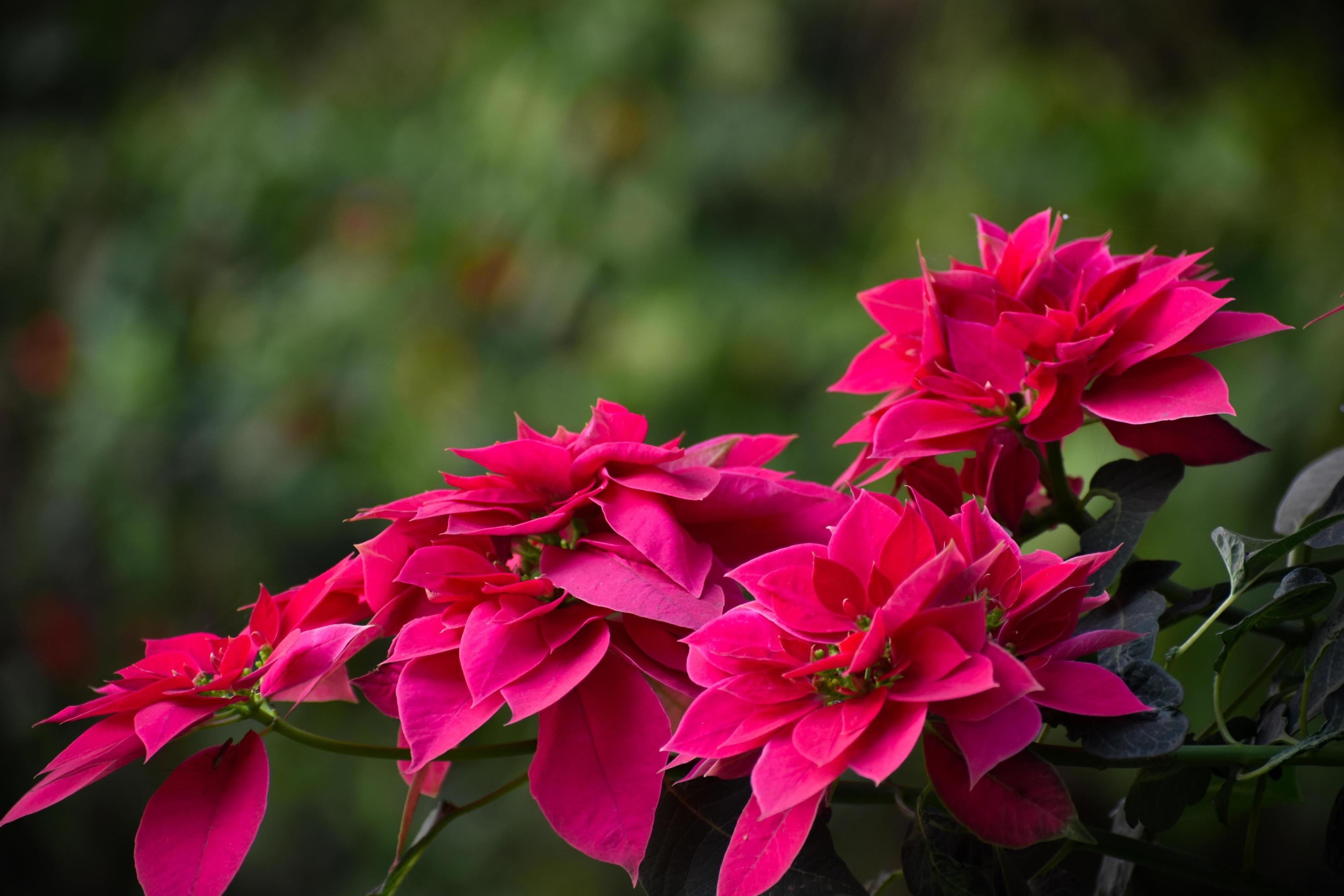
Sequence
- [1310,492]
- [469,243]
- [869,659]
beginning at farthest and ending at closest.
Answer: [469,243] < [1310,492] < [869,659]

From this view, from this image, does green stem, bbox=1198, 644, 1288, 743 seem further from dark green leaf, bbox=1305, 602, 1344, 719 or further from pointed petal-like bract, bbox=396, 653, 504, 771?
pointed petal-like bract, bbox=396, 653, 504, 771

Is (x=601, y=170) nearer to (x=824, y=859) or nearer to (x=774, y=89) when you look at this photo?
(x=774, y=89)

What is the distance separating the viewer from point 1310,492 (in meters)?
0.28

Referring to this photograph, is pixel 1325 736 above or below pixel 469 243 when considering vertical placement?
above

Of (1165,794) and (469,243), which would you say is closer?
(1165,794)

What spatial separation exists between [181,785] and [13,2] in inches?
65.4

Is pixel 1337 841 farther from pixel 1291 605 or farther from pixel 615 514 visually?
pixel 615 514

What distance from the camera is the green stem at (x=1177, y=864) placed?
0.63 feet

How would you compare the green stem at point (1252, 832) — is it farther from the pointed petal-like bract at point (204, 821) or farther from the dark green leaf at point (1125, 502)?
the pointed petal-like bract at point (204, 821)

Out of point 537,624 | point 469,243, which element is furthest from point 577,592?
point 469,243

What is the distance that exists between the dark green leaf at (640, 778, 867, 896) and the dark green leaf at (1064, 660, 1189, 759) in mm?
45

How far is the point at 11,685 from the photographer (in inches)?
47.0

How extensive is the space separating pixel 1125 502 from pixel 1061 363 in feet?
0.11

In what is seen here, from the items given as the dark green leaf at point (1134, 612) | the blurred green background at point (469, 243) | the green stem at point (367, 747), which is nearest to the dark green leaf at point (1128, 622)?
the dark green leaf at point (1134, 612)
